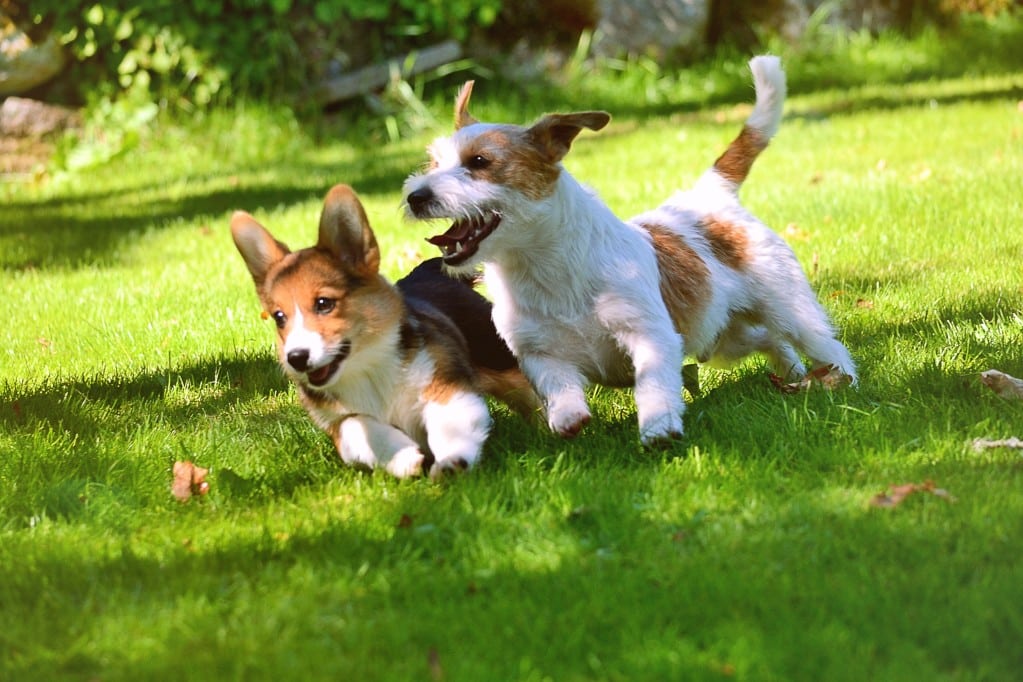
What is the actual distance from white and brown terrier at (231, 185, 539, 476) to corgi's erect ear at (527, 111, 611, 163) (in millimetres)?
673

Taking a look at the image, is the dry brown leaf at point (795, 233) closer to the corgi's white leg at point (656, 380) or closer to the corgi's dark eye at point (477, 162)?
the corgi's white leg at point (656, 380)

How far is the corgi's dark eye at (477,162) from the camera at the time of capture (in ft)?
14.1

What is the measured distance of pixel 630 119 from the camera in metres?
12.0

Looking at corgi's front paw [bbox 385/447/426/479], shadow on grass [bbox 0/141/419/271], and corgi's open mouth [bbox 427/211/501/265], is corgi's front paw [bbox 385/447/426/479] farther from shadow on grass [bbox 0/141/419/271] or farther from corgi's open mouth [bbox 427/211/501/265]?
shadow on grass [bbox 0/141/419/271]

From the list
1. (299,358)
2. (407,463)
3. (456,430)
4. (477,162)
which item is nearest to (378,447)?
(407,463)

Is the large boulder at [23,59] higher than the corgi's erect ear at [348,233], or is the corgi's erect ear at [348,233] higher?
the corgi's erect ear at [348,233]

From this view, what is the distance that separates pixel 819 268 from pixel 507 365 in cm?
242

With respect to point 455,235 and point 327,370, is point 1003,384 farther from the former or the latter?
point 327,370

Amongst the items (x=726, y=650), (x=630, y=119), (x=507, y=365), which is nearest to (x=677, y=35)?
(x=630, y=119)

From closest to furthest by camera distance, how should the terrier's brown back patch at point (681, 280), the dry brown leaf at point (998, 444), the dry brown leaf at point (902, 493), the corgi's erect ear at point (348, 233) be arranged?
the dry brown leaf at point (902, 493) → the dry brown leaf at point (998, 444) → the corgi's erect ear at point (348, 233) → the terrier's brown back patch at point (681, 280)

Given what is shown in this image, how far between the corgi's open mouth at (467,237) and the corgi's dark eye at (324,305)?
1.48ft

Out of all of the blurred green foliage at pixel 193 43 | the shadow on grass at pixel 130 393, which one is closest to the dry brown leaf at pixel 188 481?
the shadow on grass at pixel 130 393

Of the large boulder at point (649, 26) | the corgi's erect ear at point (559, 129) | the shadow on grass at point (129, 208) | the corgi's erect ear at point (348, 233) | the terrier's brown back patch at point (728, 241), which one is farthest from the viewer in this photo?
the large boulder at point (649, 26)

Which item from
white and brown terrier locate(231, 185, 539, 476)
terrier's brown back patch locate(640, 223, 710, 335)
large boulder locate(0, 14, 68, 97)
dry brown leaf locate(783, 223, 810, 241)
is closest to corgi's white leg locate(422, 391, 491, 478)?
white and brown terrier locate(231, 185, 539, 476)
